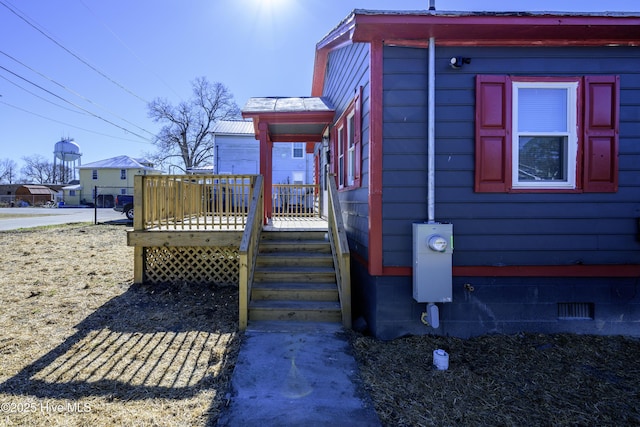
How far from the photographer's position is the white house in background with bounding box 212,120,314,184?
17719 mm

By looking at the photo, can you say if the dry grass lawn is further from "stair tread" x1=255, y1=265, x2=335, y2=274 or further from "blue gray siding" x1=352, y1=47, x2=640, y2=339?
"blue gray siding" x1=352, y1=47, x2=640, y2=339

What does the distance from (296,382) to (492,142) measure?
3.08 meters

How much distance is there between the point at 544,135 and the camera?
390 centimetres

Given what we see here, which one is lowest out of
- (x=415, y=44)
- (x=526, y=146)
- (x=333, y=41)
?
(x=526, y=146)

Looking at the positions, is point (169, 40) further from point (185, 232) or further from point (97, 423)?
point (97, 423)

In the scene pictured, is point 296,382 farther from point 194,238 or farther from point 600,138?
point 600,138

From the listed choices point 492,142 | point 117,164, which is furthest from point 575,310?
point 117,164

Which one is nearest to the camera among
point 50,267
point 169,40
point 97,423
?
point 97,423

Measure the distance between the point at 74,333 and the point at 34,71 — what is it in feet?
45.6

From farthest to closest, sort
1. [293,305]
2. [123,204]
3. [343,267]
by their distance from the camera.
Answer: [123,204]
[293,305]
[343,267]

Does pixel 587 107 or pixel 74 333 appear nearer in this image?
pixel 587 107

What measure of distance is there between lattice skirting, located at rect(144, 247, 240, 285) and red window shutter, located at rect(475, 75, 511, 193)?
416 centimetres

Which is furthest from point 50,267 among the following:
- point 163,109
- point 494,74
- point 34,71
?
point 163,109

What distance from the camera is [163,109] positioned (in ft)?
104
